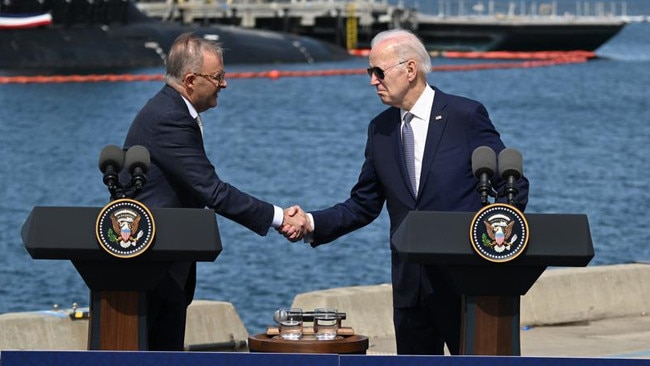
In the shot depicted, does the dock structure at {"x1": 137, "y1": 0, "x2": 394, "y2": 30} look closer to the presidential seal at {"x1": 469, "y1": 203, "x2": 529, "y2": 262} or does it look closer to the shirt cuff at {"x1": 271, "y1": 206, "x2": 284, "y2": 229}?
the shirt cuff at {"x1": 271, "y1": 206, "x2": 284, "y2": 229}

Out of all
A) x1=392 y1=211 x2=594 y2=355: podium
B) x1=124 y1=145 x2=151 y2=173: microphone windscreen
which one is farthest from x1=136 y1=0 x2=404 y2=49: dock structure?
x1=392 y1=211 x2=594 y2=355: podium

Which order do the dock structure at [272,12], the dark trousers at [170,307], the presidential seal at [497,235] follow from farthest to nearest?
the dock structure at [272,12] < the dark trousers at [170,307] < the presidential seal at [497,235]

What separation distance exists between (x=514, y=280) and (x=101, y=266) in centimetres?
174

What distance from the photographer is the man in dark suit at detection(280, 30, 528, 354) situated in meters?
Answer: 7.54

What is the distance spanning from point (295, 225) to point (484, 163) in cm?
155

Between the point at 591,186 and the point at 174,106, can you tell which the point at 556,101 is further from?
the point at 174,106

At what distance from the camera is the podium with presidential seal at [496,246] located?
6.55m

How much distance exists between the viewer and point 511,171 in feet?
22.1

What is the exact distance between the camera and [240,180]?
3944 cm

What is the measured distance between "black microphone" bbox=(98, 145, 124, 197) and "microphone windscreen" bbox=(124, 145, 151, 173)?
0.15ft

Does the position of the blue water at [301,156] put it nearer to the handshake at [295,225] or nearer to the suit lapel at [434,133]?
the handshake at [295,225]

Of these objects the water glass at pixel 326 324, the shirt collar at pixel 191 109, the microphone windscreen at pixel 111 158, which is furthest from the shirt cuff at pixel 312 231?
the microphone windscreen at pixel 111 158

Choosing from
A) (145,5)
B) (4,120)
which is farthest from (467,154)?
(145,5)

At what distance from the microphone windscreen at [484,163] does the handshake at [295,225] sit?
147 centimetres
